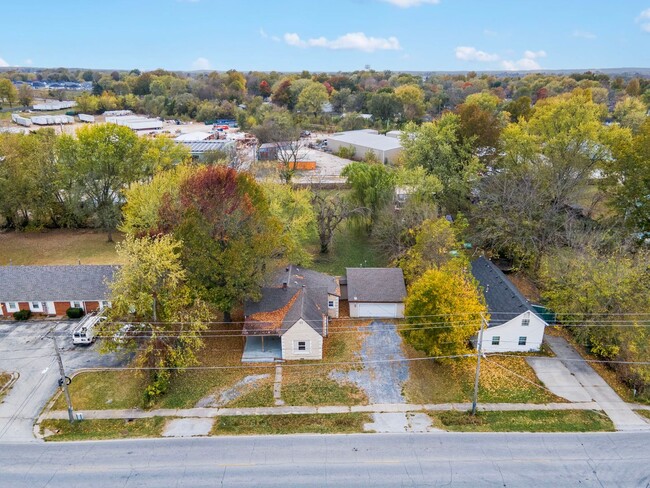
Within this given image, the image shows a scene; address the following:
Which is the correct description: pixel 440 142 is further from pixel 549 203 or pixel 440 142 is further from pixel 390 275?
pixel 390 275

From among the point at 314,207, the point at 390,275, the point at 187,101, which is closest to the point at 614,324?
the point at 390,275

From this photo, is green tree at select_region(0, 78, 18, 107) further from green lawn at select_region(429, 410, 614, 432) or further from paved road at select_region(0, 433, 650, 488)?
green lawn at select_region(429, 410, 614, 432)

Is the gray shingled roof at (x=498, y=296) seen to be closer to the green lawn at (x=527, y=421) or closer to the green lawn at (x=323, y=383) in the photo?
the green lawn at (x=527, y=421)

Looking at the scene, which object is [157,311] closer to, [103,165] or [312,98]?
[103,165]

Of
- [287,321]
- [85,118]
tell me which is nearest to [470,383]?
[287,321]

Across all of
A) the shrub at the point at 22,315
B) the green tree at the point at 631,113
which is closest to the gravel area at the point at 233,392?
the shrub at the point at 22,315

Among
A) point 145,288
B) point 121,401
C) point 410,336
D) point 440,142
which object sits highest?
point 440,142
